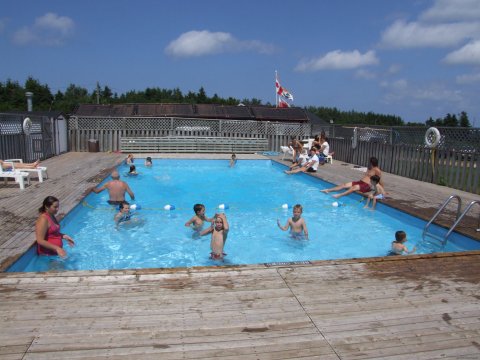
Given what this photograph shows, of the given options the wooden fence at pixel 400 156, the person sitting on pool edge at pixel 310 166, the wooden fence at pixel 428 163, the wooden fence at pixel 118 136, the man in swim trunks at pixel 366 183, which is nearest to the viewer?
the man in swim trunks at pixel 366 183

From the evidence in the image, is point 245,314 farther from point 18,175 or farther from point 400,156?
point 400,156

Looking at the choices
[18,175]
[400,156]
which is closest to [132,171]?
[18,175]

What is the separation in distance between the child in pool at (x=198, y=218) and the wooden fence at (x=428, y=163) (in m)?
6.94

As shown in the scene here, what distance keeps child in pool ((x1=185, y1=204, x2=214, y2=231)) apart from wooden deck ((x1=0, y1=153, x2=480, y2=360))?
9.48 ft

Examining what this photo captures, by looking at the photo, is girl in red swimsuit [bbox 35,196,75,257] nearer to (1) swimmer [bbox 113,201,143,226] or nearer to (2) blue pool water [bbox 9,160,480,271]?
(2) blue pool water [bbox 9,160,480,271]

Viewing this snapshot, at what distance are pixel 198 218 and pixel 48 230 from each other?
2.65 m

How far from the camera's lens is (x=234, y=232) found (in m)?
8.14

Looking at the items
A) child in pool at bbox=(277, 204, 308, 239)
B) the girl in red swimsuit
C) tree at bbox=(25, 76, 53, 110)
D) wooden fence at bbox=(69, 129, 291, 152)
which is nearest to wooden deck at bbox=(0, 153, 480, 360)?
the girl in red swimsuit

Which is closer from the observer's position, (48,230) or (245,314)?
(245,314)

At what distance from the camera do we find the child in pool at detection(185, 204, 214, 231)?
23.2 feet

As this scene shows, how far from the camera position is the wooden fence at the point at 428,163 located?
10055 mm

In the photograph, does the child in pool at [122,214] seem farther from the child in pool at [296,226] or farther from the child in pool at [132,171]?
the child in pool at [132,171]

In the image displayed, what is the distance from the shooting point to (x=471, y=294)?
3.84m

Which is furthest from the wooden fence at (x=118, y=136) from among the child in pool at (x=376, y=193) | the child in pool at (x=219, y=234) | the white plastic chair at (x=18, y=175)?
the child in pool at (x=219, y=234)
